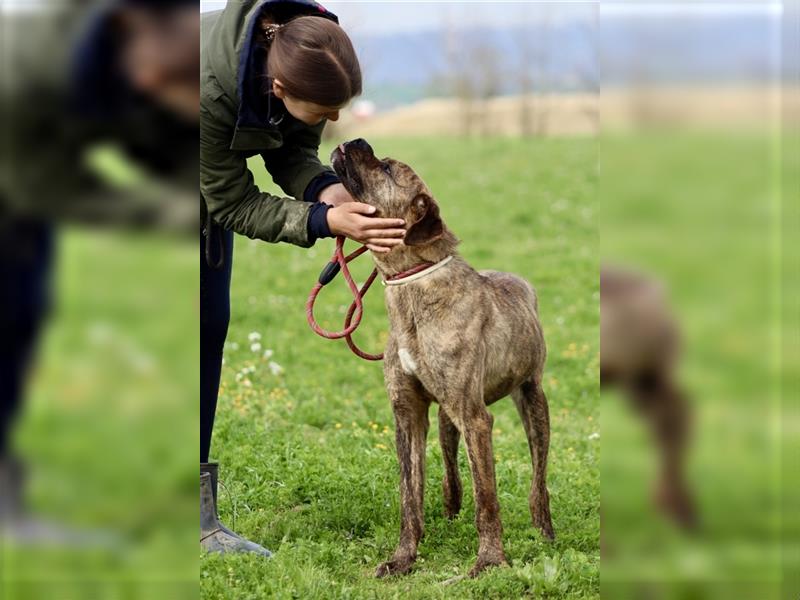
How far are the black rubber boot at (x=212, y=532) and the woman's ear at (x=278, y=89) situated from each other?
75.6 inches

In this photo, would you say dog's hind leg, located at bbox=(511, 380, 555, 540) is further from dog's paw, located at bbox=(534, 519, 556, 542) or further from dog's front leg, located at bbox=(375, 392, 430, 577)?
dog's front leg, located at bbox=(375, 392, 430, 577)

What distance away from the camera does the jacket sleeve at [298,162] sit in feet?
17.2

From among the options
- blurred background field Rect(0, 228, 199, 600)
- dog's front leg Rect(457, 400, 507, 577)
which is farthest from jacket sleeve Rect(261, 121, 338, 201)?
blurred background field Rect(0, 228, 199, 600)

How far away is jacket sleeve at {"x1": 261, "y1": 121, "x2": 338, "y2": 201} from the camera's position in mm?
5230

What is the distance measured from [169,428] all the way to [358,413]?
20.3 ft

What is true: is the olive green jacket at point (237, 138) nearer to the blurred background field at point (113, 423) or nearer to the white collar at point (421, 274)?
the white collar at point (421, 274)

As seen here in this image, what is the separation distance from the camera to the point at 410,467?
17.2 feet

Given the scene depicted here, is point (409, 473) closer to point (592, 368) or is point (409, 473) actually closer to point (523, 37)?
point (592, 368)

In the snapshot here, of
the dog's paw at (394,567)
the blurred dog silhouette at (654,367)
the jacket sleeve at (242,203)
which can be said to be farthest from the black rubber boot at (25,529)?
the dog's paw at (394,567)

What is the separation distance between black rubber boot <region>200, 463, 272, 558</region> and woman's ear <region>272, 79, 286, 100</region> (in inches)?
→ 75.6

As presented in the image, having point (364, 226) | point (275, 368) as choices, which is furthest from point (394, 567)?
point (275, 368)

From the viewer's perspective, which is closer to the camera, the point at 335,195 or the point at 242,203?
the point at 242,203

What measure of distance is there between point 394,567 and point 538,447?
1026 millimetres

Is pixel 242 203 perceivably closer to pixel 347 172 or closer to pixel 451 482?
pixel 347 172
